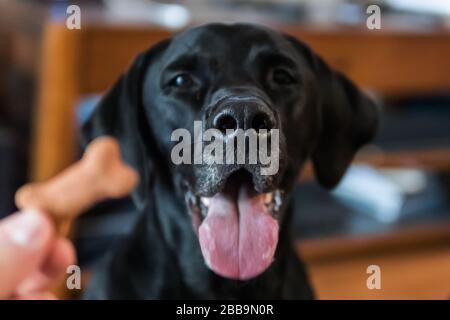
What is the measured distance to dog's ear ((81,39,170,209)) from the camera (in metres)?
0.66

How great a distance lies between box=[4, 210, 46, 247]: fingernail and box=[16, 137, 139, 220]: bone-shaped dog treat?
0.05 m

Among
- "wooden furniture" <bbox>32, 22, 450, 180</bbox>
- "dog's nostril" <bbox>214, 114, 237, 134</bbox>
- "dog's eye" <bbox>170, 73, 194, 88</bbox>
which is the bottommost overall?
"dog's nostril" <bbox>214, 114, 237, 134</bbox>

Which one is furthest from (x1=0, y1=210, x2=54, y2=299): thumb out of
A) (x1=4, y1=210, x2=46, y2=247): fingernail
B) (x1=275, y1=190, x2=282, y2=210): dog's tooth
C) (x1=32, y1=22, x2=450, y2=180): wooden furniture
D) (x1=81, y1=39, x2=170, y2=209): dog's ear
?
(x1=32, y1=22, x2=450, y2=180): wooden furniture

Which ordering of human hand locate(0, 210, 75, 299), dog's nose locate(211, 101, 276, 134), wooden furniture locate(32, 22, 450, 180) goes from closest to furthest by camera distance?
dog's nose locate(211, 101, 276, 134) → human hand locate(0, 210, 75, 299) → wooden furniture locate(32, 22, 450, 180)

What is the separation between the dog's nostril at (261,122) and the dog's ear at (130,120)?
197mm

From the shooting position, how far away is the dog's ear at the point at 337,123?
682 mm

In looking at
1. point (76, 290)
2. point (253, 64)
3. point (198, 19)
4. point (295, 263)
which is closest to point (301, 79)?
point (253, 64)

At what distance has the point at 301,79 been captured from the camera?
619 mm

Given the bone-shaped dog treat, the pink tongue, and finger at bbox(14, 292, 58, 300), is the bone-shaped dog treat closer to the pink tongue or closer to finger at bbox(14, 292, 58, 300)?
finger at bbox(14, 292, 58, 300)

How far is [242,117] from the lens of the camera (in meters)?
0.48

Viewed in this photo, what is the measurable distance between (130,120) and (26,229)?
16 centimetres

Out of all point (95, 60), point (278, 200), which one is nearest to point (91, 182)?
point (278, 200)
